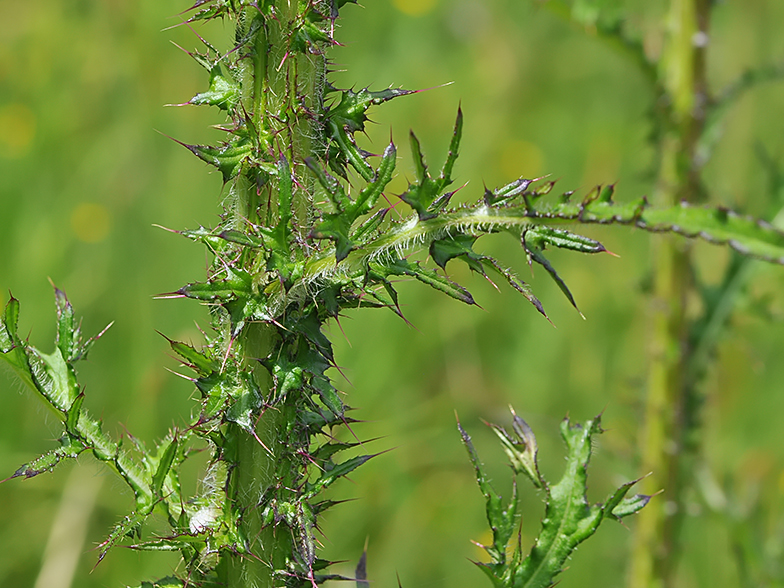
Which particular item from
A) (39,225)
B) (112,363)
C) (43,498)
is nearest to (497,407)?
(112,363)

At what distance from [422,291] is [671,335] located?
2283 mm

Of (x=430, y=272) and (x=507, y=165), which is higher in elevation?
(x=430, y=272)

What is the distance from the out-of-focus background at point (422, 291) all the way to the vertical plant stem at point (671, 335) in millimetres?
107

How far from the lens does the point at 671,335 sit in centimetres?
294

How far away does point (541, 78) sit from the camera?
21.9 ft

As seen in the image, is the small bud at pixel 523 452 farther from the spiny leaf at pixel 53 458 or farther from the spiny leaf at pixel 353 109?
the spiny leaf at pixel 53 458

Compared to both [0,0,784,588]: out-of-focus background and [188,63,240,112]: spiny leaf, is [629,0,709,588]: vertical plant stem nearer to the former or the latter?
[0,0,784,588]: out-of-focus background

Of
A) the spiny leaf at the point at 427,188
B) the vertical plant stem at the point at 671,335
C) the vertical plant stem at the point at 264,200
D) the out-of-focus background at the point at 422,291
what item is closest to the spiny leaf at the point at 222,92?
the vertical plant stem at the point at 264,200

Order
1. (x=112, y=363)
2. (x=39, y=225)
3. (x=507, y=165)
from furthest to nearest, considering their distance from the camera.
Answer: (x=507, y=165), (x=39, y=225), (x=112, y=363)

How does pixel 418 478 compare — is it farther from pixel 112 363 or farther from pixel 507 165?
pixel 507 165

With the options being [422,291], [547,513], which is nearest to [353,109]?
[547,513]

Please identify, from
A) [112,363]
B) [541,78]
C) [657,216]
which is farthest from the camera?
[541,78]

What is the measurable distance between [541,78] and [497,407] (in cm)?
331

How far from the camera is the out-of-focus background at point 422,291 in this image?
3541 mm
